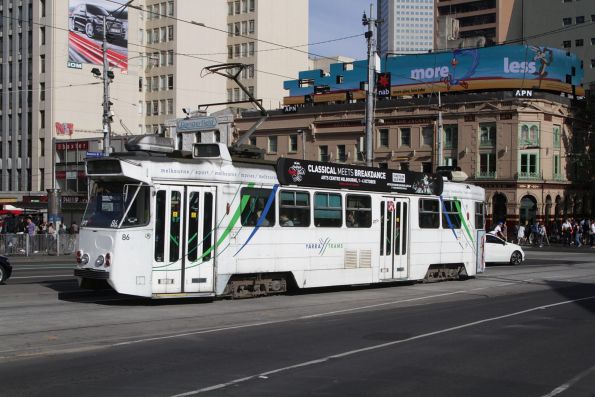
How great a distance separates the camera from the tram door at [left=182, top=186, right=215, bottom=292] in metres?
14.6

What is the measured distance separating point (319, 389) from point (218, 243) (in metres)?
7.43

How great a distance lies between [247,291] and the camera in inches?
634

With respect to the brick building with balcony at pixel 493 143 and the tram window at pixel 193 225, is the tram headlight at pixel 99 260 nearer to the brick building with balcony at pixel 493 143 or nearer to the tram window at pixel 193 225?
the tram window at pixel 193 225

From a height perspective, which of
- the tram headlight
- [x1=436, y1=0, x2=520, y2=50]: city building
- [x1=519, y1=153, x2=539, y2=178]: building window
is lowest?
the tram headlight

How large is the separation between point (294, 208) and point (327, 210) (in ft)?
3.66

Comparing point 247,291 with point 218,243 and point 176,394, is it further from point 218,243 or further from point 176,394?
point 176,394

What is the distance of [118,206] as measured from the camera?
1423 cm

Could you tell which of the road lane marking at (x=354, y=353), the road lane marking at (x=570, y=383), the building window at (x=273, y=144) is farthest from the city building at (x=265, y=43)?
the road lane marking at (x=570, y=383)

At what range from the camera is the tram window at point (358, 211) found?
712 inches

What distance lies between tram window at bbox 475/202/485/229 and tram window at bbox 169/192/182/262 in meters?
11.3

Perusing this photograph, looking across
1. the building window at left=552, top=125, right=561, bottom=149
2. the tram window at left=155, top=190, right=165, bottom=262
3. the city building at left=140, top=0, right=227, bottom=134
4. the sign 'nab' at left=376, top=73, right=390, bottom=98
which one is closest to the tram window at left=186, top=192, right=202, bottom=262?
the tram window at left=155, top=190, right=165, bottom=262

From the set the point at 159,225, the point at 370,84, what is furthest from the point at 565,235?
the point at 159,225

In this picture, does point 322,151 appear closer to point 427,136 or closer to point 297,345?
point 427,136

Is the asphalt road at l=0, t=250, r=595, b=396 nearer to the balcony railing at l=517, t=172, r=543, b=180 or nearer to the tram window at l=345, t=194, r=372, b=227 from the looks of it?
the tram window at l=345, t=194, r=372, b=227
